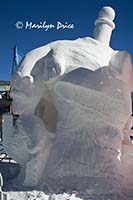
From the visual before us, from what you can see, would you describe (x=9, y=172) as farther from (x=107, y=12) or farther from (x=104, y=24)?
(x=107, y=12)

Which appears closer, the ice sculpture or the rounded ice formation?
the ice sculpture

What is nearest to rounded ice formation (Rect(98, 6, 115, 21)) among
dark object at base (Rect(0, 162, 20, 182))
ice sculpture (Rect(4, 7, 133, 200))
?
ice sculpture (Rect(4, 7, 133, 200))

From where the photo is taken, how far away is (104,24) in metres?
5.18

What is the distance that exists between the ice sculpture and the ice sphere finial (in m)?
0.37

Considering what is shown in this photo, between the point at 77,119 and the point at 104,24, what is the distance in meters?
1.70

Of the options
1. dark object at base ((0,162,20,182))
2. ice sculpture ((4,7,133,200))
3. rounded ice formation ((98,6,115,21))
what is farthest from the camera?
dark object at base ((0,162,20,182))

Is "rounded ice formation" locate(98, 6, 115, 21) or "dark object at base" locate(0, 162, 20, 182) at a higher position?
"rounded ice formation" locate(98, 6, 115, 21)

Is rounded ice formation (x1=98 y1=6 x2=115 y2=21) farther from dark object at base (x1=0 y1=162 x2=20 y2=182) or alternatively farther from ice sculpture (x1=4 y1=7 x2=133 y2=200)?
dark object at base (x1=0 y1=162 x2=20 y2=182)

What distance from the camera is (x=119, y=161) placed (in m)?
4.58

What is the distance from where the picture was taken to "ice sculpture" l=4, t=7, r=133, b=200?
445 centimetres

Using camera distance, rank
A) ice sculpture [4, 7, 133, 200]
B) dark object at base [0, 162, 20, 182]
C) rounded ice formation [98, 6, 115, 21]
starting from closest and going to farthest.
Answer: ice sculpture [4, 7, 133, 200] → rounded ice formation [98, 6, 115, 21] → dark object at base [0, 162, 20, 182]

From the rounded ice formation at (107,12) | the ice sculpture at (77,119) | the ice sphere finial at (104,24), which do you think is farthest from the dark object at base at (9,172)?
the rounded ice formation at (107,12)

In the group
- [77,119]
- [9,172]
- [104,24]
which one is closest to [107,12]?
[104,24]

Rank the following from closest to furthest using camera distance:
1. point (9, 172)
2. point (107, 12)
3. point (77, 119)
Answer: point (77, 119)
point (107, 12)
point (9, 172)
